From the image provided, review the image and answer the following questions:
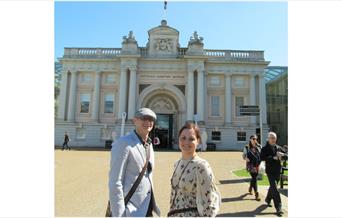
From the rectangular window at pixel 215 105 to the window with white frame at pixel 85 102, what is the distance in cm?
1552

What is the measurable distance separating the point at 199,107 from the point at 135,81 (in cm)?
833

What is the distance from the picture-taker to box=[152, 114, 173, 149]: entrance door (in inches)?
1389

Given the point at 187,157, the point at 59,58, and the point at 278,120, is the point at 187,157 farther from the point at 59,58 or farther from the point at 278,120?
the point at 278,120

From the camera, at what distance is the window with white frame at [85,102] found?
36531mm

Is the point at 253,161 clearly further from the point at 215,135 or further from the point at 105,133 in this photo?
the point at 105,133

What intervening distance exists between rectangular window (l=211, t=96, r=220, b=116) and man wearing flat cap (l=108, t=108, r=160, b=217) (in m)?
33.1

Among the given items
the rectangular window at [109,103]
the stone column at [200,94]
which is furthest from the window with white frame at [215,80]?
the rectangular window at [109,103]

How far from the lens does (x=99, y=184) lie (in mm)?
9445

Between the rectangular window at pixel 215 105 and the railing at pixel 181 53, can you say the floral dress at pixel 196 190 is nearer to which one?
the rectangular window at pixel 215 105

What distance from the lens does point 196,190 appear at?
2.73m

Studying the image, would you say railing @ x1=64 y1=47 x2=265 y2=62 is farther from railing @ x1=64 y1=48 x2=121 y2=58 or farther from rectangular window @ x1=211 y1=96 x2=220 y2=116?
rectangular window @ x1=211 y1=96 x2=220 y2=116

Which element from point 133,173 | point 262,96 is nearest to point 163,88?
point 262,96
